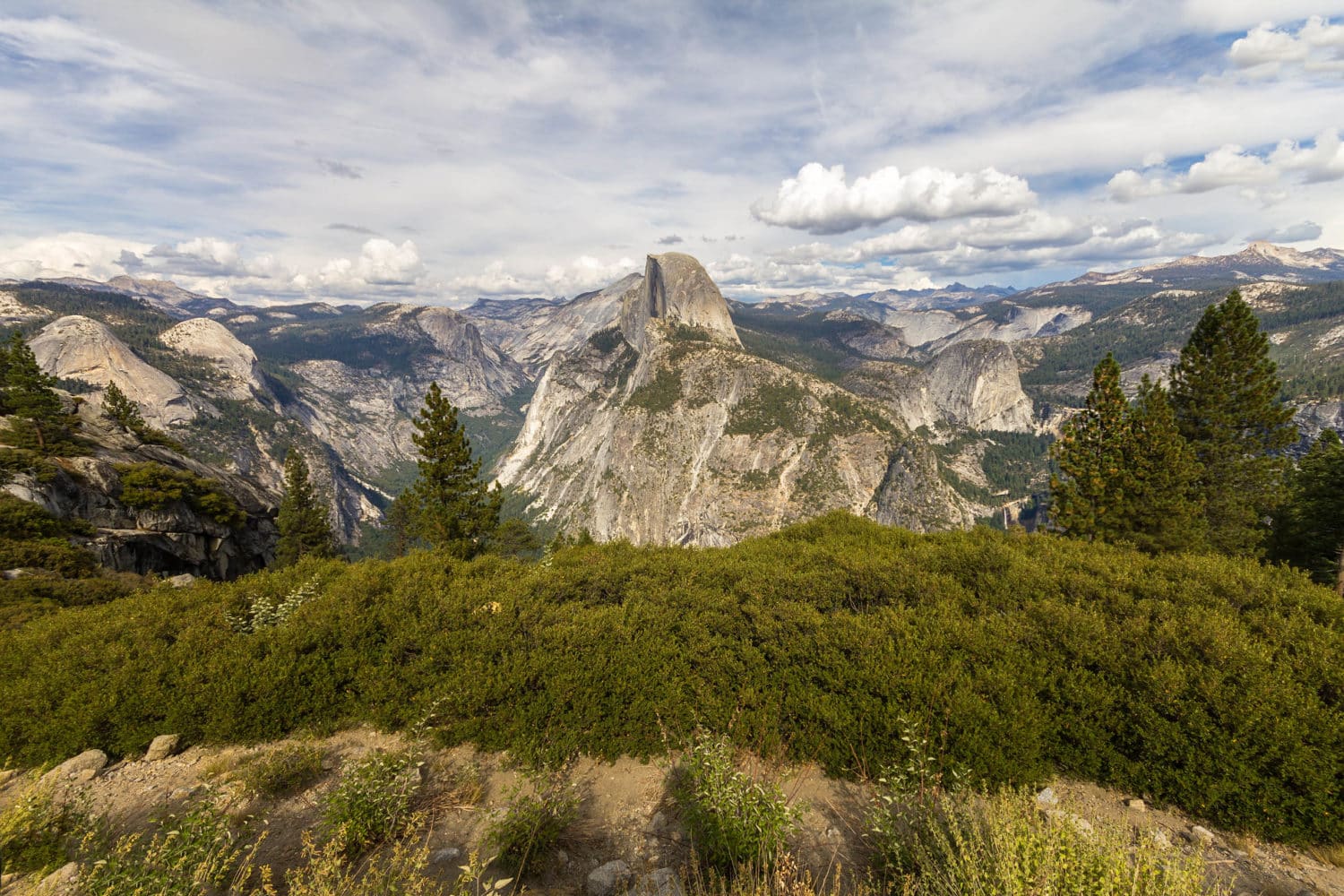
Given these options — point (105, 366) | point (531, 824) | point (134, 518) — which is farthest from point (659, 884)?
point (105, 366)

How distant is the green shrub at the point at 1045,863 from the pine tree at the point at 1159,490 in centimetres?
2769

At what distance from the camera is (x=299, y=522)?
164 ft

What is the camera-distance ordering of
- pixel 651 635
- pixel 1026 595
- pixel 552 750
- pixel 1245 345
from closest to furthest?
pixel 552 750, pixel 651 635, pixel 1026 595, pixel 1245 345

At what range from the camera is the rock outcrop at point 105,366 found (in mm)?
175750

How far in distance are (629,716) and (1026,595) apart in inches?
402

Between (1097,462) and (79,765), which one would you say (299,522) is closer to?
(79,765)

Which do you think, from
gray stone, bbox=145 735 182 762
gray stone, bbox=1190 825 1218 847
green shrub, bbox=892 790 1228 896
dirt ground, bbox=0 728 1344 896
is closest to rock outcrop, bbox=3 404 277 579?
gray stone, bbox=145 735 182 762

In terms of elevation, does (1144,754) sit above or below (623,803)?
above

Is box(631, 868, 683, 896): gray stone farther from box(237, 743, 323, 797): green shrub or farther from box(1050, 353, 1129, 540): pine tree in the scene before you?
box(1050, 353, 1129, 540): pine tree

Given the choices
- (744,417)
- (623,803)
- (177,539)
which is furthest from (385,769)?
(744,417)

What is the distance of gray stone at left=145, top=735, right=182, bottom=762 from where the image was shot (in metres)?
8.77

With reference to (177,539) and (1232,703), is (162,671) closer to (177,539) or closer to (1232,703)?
(1232,703)

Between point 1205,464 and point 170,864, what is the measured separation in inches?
1871

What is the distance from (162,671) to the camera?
31.2 feet
